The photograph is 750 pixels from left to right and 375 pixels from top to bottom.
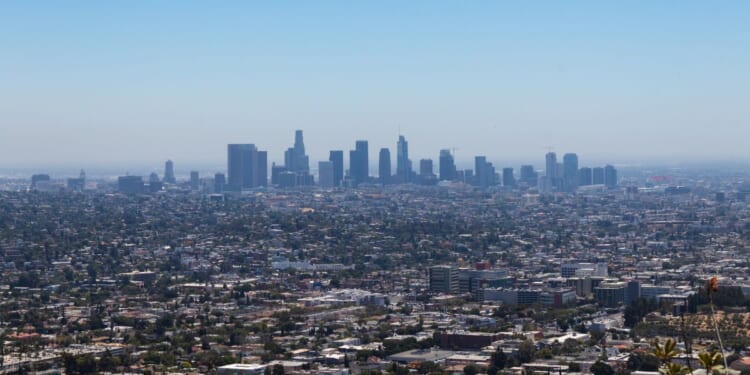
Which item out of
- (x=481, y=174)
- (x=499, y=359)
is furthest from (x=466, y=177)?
(x=499, y=359)

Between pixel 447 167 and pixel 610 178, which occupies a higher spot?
pixel 447 167

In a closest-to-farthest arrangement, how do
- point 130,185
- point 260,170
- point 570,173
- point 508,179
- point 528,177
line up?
point 130,185 → point 260,170 → point 508,179 → point 570,173 → point 528,177

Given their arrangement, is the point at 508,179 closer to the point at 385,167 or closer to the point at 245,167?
the point at 385,167

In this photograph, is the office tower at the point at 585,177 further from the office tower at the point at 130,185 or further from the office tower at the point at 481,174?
the office tower at the point at 130,185

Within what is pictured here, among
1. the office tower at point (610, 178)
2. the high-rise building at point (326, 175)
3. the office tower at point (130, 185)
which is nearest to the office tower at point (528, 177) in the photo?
the office tower at point (610, 178)

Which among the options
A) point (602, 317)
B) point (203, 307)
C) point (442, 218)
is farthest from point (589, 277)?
point (442, 218)

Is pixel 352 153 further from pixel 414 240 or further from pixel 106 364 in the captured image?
pixel 106 364
